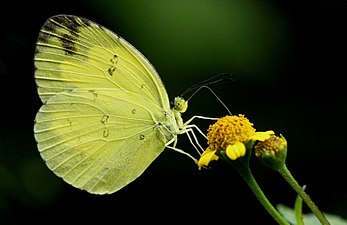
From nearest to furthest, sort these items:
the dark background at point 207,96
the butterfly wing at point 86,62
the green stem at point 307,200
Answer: the green stem at point 307,200, the butterfly wing at point 86,62, the dark background at point 207,96

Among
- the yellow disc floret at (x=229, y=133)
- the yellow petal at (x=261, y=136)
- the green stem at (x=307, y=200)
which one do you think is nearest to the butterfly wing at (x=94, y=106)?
the yellow disc floret at (x=229, y=133)

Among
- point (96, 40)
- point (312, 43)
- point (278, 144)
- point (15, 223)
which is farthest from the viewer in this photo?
point (312, 43)

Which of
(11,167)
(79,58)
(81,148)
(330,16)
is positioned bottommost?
(11,167)

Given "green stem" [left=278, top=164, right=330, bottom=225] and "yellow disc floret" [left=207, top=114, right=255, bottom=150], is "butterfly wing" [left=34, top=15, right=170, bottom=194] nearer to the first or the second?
"yellow disc floret" [left=207, top=114, right=255, bottom=150]

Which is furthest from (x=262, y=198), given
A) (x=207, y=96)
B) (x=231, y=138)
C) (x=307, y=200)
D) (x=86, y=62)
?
(x=207, y=96)

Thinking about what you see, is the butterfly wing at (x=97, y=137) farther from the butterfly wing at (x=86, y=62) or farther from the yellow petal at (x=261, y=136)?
the yellow petal at (x=261, y=136)

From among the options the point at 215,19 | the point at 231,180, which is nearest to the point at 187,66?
the point at 215,19

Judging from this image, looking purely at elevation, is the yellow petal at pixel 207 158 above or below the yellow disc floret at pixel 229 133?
below

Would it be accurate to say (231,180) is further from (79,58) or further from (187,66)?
(79,58)
